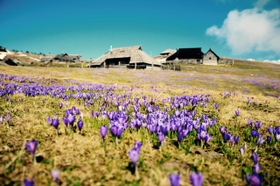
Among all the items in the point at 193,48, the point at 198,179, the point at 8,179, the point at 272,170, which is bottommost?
the point at 272,170

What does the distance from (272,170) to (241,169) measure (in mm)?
528

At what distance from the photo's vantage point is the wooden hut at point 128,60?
50250 mm

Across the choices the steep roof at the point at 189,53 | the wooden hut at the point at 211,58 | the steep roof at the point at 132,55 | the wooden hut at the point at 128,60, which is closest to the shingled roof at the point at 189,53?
the steep roof at the point at 189,53

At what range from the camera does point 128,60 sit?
5394 cm

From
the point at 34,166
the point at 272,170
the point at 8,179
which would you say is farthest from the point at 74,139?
the point at 272,170

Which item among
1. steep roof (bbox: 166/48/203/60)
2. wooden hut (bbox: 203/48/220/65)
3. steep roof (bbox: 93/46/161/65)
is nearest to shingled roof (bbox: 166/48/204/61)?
steep roof (bbox: 166/48/203/60)

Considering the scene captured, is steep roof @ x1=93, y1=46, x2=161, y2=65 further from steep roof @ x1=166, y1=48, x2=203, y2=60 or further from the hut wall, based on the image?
the hut wall

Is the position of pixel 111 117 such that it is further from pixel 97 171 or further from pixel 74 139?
pixel 97 171

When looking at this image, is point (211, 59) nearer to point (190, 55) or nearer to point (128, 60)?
point (190, 55)

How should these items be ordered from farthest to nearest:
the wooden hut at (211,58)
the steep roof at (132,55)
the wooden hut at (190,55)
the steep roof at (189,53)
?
the steep roof at (189,53), the wooden hut at (190,55), the wooden hut at (211,58), the steep roof at (132,55)

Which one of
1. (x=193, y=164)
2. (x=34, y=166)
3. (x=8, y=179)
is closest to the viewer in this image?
(x=8, y=179)

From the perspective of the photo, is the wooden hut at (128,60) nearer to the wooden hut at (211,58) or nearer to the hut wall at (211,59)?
the hut wall at (211,59)

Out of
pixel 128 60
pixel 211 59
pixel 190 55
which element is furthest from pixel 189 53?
pixel 128 60

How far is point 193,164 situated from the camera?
249 cm
